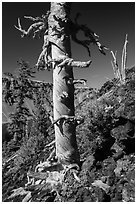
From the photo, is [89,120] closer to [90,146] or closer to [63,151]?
[90,146]

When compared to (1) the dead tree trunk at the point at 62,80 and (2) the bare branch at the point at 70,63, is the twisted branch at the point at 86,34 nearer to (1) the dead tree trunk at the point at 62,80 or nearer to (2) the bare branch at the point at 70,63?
(1) the dead tree trunk at the point at 62,80

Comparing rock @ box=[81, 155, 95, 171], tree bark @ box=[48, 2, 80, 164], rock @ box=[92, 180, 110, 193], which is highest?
tree bark @ box=[48, 2, 80, 164]

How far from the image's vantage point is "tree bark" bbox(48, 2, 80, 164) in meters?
5.09

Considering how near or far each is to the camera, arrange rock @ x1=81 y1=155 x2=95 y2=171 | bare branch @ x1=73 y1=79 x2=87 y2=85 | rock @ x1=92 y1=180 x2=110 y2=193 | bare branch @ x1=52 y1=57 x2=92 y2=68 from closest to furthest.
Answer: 1. rock @ x1=92 y1=180 x2=110 y2=193
2. bare branch @ x1=52 y1=57 x2=92 y2=68
3. rock @ x1=81 y1=155 x2=95 y2=171
4. bare branch @ x1=73 y1=79 x2=87 y2=85

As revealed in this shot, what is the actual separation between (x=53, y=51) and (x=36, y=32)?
44.8 inches

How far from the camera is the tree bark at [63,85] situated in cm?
509

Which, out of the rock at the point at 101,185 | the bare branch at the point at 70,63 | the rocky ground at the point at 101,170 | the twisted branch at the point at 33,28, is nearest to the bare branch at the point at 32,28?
the twisted branch at the point at 33,28

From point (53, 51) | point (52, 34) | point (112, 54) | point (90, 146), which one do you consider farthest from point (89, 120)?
point (112, 54)

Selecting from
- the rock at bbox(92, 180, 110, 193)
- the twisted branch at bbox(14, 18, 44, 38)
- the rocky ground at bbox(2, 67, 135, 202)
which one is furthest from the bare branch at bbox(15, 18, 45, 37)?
the rock at bbox(92, 180, 110, 193)

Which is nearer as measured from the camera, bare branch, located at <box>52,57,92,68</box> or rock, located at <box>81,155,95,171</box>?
bare branch, located at <box>52,57,92,68</box>

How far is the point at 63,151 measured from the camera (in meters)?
5.19

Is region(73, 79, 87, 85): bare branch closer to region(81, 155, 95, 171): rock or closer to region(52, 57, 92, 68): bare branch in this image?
region(52, 57, 92, 68): bare branch

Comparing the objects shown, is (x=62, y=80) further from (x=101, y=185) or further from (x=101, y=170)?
(x=101, y=185)

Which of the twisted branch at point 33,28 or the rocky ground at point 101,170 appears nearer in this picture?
the rocky ground at point 101,170
